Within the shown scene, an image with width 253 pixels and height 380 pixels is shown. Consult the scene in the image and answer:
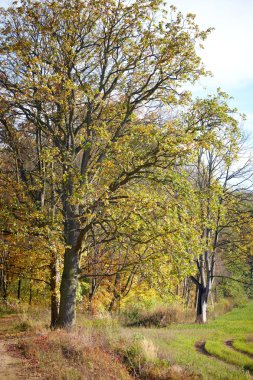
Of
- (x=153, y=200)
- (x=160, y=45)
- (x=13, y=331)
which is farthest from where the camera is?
(x=13, y=331)

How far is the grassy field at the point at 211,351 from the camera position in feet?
32.1

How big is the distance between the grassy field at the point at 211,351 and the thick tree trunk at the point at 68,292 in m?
2.39

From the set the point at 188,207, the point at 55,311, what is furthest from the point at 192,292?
the point at 188,207

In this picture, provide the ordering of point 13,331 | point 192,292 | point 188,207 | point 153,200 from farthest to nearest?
point 192,292 < point 13,331 < point 188,207 < point 153,200

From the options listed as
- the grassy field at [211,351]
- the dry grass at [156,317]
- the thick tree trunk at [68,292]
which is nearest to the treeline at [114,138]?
the thick tree trunk at [68,292]

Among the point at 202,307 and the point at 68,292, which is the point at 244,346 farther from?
the point at 202,307

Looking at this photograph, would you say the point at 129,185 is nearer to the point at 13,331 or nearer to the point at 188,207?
the point at 188,207

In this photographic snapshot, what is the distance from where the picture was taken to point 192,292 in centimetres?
4809

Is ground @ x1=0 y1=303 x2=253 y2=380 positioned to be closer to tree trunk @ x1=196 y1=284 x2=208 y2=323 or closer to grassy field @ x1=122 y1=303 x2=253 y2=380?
grassy field @ x1=122 y1=303 x2=253 y2=380

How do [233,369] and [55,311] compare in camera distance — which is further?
[55,311]

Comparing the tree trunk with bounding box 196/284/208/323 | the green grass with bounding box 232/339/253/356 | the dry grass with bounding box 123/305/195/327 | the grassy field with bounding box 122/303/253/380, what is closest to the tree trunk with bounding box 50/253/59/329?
the grassy field with bounding box 122/303/253/380

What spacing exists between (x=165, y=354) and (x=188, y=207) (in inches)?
184

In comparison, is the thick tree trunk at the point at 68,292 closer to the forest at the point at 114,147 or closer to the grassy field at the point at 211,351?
the forest at the point at 114,147

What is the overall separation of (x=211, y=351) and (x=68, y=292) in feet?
19.8
